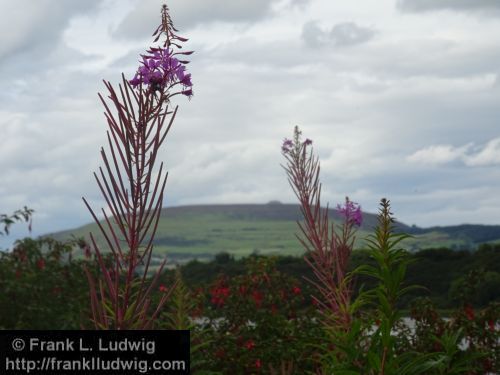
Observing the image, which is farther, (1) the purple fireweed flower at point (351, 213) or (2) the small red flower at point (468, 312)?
(2) the small red flower at point (468, 312)

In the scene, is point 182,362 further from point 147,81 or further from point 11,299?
point 11,299

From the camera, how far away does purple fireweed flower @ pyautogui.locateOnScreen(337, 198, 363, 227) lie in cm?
674

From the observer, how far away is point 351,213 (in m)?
6.80

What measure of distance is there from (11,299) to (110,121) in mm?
9639

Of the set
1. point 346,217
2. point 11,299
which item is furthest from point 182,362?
point 11,299

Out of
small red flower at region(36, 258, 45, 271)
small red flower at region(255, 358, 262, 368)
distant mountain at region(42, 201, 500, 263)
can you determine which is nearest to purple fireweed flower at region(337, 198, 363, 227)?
small red flower at region(255, 358, 262, 368)

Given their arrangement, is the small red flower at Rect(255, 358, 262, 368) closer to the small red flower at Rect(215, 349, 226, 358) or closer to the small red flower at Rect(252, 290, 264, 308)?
the small red flower at Rect(215, 349, 226, 358)

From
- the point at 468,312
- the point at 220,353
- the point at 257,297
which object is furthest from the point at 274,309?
the point at 468,312

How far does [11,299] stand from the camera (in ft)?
41.7

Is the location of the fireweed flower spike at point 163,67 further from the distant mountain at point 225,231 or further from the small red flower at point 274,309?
the distant mountain at point 225,231

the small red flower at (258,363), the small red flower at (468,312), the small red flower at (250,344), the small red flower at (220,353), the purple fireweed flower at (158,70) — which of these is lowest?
the small red flower at (258,363)

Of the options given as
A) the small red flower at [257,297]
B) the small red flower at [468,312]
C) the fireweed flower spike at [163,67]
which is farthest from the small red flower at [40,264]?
the fireweed flower spike at [163,67]

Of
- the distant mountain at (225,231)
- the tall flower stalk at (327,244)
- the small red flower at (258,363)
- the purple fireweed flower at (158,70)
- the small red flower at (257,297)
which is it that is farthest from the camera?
the distant mountain at (225,231)

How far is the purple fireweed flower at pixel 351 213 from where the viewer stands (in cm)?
674
